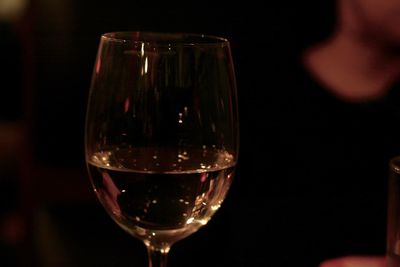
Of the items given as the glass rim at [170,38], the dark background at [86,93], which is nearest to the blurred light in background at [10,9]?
the dark background at [86,93]

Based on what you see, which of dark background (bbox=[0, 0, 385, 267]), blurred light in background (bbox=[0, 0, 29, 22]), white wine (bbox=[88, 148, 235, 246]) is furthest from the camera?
blurred light in background (bbox=[0, 0, 29, 22])

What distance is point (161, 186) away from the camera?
44 cm

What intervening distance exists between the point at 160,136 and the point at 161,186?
35 mm

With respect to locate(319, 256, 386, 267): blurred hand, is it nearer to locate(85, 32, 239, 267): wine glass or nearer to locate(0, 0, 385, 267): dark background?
locate(85, 32, 239, 267): wine glass

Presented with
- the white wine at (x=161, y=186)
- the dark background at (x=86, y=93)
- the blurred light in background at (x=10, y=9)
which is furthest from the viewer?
the blurred light in background at (x=10, y=9)

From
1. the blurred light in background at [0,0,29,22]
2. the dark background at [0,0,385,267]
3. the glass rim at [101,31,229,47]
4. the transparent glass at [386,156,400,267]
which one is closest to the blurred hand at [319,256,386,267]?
the transparent glass at [386,156,400,267]

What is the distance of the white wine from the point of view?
17.6 inches

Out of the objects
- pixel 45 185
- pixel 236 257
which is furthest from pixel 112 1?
pixel 236 257

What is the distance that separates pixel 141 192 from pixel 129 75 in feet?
0.25

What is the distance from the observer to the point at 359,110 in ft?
5.10

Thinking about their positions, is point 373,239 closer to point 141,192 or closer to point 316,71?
point 141,192

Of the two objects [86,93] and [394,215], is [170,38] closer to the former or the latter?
[394,215]

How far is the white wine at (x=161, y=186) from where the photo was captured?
17.6 inches

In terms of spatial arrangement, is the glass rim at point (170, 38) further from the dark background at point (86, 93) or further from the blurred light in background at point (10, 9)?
the blurred light in background at point (10, 9)
